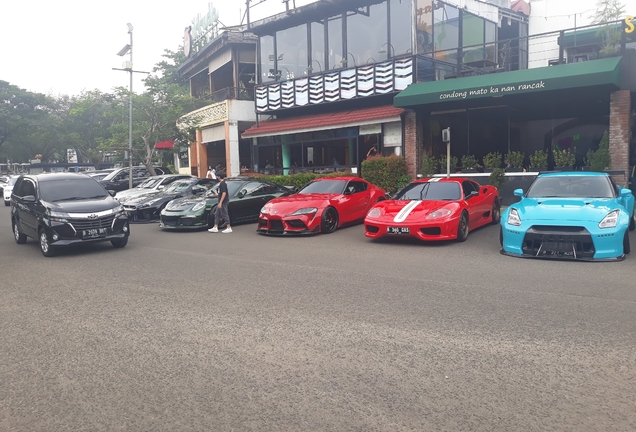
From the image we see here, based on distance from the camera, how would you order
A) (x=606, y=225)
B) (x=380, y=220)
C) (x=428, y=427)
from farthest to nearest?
(x=380, y=220), (x=606, y=225), (x=428, y=427)

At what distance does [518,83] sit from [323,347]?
1517 cm

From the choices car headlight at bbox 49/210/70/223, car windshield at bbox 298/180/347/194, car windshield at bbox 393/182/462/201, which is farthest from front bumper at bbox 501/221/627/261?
car headlight at bbox 49/210/70/223

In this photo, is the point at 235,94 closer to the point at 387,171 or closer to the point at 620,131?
the point at 387,171

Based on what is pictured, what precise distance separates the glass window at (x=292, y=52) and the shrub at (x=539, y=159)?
1162cm

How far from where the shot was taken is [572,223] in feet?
29.9

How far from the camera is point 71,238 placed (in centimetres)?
1107

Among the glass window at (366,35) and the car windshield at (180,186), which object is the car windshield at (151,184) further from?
the glass window at (366,35)

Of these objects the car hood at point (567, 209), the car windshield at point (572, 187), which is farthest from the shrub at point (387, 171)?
the car hood at point (567, 209)

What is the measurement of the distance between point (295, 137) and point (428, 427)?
78.7 ft

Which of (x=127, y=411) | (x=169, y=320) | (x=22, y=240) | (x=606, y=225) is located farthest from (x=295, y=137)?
(x=127, y=411)

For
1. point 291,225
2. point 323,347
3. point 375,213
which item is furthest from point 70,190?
point 323,347

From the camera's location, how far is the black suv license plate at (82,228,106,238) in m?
11.2

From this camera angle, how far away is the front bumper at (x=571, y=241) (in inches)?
352

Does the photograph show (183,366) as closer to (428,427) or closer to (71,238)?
(428,427)
